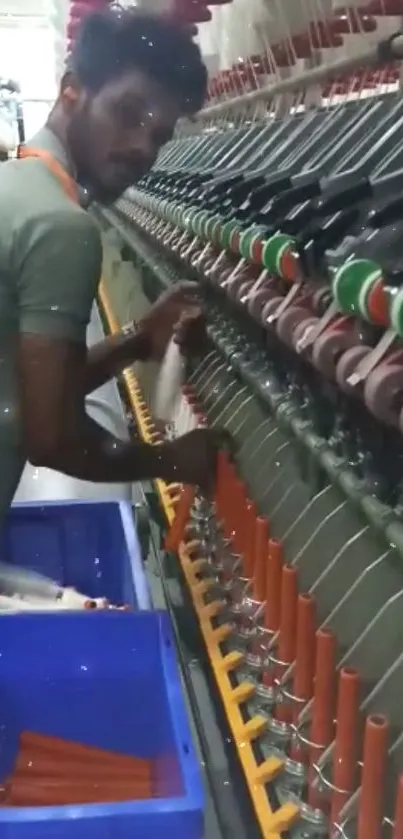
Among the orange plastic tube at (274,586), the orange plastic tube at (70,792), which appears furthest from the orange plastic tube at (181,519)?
the orange plastic tube at (274,586)

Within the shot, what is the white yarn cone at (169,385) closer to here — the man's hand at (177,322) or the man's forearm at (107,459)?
the man's hand at (177,322)

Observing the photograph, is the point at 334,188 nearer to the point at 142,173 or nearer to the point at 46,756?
the point at 142,173

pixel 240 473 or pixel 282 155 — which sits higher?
pixel 282 155

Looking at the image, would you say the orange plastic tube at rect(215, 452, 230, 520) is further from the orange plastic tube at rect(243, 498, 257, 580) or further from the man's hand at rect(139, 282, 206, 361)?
the man's hand at rect(139, 282, 206, 361)

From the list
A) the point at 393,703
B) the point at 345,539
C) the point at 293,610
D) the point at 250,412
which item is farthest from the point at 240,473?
the point at 393,703

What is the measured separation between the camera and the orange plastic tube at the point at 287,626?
1232mm

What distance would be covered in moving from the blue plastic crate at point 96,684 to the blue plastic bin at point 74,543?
442 millimetres

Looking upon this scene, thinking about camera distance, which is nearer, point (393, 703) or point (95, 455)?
point (393, 703)

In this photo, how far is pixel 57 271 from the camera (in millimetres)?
1370

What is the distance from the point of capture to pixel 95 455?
1.56 meters

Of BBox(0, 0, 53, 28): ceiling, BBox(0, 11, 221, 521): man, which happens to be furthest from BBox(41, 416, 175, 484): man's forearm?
BBox(0, 0, 53, 28): ceiling

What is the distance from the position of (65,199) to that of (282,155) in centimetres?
80

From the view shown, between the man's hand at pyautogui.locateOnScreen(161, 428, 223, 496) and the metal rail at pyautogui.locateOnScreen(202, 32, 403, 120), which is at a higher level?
the metal rail at pyautogui.locateOnScreen(202, 32, 403, 120)

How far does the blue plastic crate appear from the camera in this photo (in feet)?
5.06
